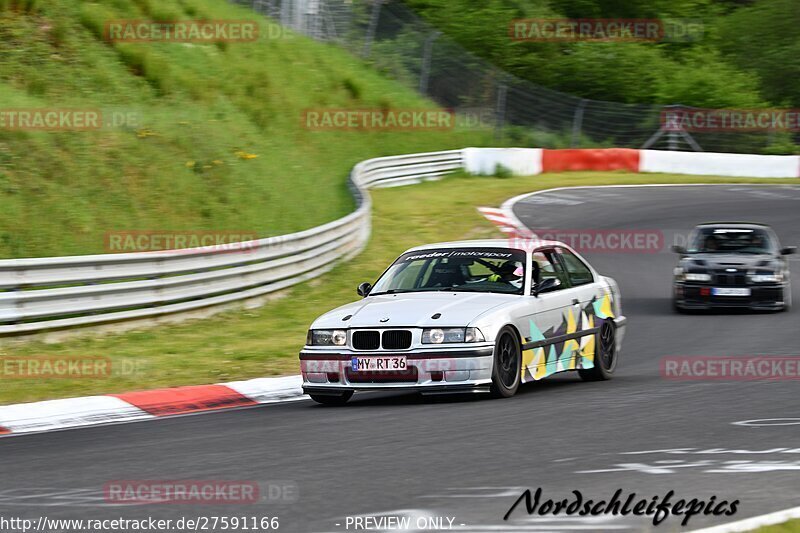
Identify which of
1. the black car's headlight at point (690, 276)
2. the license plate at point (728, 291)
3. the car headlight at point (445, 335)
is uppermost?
the car headlight at point (445, 335)

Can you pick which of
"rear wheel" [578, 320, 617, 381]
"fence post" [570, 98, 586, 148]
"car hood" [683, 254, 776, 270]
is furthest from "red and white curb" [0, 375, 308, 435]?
"fence post" [570, 98, 586, 148]

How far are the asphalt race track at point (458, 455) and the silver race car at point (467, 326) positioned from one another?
25cm

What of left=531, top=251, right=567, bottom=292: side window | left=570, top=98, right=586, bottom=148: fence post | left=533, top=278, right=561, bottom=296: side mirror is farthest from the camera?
left=570, top=98, right=586, bottom=148: fence post

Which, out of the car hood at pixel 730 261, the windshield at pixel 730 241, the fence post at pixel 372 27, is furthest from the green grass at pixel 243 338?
the fence post at pixel 372 27

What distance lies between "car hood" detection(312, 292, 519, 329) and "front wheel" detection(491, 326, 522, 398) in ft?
0.92

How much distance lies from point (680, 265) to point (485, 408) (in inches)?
373

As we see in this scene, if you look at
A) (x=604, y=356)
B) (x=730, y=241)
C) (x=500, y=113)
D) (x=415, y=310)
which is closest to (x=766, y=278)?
(x=730, y=241)

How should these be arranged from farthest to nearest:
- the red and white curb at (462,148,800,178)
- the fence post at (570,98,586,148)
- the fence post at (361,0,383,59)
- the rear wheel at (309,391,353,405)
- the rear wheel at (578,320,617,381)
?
the fence post at (361,0,383,59) < the fence post at (570,98,586,148) < the red and white curb at (462,148,800,178) < the rear wheel at (578,320,617,381) < the rear wheel at (309,391,353,405)

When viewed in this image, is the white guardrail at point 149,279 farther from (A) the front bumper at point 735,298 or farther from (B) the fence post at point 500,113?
(B) the fence post at point 500,113

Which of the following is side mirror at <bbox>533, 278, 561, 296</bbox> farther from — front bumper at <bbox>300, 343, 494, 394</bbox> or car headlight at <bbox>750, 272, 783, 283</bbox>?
car headlight at <bbox>750, 272, 783, 283</bbox>

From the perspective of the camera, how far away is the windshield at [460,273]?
34.5 ft

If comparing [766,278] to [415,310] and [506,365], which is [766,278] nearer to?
[506,365]

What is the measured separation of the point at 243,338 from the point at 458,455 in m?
8.02

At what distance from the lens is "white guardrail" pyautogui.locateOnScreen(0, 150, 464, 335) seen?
13273mm
